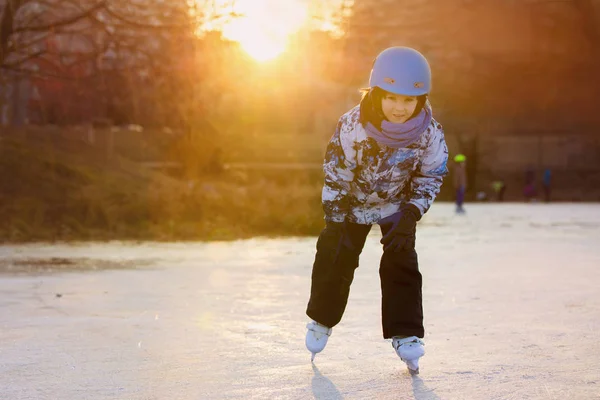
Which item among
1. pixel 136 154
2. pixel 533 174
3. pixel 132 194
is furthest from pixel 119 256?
pixel 533 174

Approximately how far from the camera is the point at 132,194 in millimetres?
18969

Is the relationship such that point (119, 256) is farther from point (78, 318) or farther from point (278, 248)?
point (78, 318)

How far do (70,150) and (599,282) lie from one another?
15210 mm

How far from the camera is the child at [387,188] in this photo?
16.7ft

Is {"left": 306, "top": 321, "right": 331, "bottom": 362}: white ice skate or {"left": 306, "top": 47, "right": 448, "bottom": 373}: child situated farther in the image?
{"left": 306, "top": 321, "right": 331, "bottom": 362}: white ice skate

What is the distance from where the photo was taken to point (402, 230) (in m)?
5.20

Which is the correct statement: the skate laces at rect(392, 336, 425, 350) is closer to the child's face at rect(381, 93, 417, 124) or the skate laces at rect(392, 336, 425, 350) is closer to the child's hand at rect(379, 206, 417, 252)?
the child's hand at rect(379, 206, 417, 252)

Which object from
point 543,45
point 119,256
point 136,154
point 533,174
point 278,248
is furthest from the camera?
point 543,45

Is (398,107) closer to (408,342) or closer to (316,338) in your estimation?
(408,342)

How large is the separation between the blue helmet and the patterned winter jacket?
247 mm

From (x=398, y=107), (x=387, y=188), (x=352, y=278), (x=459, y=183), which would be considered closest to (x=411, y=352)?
(x=352, y=278)

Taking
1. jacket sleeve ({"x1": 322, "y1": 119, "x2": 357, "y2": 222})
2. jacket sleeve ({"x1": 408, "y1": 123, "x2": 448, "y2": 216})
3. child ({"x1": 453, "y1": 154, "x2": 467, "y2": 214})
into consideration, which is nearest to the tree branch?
jacket sleeve ({"x1": 322, "y1": 119, "x2": 357, "y2": 222})

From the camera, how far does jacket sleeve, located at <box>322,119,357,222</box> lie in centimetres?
522

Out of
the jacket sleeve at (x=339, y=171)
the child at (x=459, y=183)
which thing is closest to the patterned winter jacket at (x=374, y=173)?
the jacket sleeve at (x=339, y=171)
